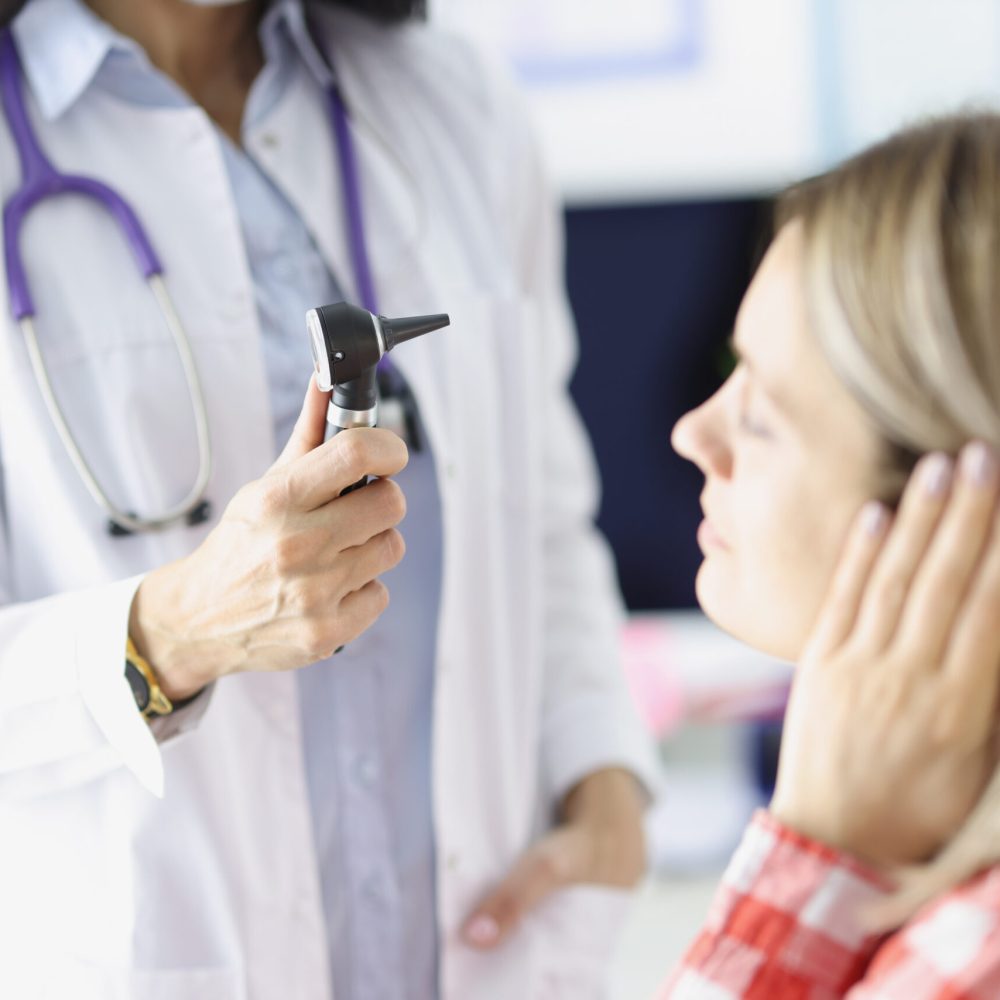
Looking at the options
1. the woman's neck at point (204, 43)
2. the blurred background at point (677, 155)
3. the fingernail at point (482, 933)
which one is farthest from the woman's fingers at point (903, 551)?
the blurred background at point (677, 155)

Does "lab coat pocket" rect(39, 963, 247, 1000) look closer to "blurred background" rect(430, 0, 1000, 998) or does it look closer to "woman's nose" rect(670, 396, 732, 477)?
"woman's nose" rect(670, 396, 732, 477)

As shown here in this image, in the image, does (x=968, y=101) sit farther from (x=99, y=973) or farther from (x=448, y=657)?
(x=99, y=973)

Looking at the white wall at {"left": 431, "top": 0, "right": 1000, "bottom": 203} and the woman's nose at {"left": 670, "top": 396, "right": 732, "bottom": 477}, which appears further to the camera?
the white wall at {"left": 431, "top": 0, "right": 1000, "bottom": 203}

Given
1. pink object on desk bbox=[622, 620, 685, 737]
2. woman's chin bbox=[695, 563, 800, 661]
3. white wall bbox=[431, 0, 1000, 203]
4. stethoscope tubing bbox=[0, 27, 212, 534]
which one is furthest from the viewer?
white wall bbox=[431, 0, 1000, 203]

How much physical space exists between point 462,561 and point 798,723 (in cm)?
42

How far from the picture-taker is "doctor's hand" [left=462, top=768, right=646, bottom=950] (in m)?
1.08

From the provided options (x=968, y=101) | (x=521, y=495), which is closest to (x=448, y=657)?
(x=521, y=495)

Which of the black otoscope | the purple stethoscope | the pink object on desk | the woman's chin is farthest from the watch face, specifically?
the pink object on desk

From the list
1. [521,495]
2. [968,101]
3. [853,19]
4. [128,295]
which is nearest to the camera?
[968,101]

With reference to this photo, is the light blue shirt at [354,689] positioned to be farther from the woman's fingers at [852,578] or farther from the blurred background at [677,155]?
the blurred background at [677,155]

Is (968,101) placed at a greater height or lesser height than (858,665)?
greater

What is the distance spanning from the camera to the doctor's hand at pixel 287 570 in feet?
2.38

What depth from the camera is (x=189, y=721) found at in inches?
34.3

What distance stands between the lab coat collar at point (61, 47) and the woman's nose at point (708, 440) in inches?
20.7
